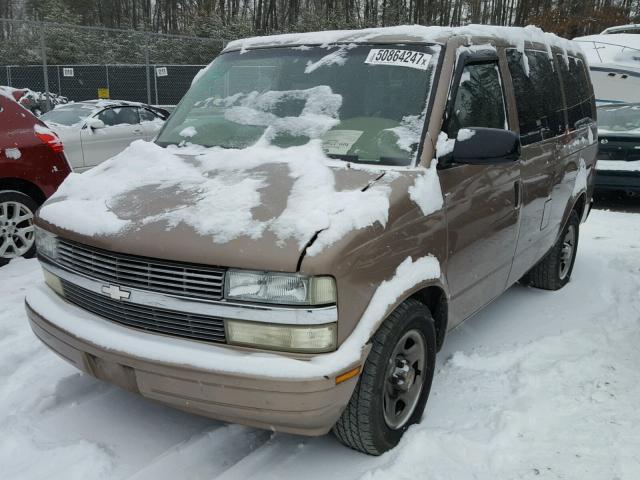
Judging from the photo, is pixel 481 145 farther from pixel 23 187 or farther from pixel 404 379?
pixel 23 187

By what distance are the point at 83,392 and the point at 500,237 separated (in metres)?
2.62

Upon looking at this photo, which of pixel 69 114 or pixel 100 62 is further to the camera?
pixel 100 62

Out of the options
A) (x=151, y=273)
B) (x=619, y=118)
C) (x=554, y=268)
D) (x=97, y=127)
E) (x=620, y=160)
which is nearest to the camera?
(x=151, y=273)

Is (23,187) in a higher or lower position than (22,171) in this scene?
lower

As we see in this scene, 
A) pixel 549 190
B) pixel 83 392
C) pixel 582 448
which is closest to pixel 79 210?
pixel 83 392

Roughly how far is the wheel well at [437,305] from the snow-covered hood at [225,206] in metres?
0.66

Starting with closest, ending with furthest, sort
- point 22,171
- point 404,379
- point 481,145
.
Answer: point 404,379
point 481,145
point 22,171

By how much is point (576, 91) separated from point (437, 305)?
10.00 feet

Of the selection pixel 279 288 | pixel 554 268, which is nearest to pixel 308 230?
pixel 279 288

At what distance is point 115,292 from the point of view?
2.77m

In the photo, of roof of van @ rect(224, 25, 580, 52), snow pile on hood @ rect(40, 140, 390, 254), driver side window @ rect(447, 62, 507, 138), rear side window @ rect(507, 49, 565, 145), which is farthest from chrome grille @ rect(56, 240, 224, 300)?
rear side window @ rect(507, 49, 565, 145)

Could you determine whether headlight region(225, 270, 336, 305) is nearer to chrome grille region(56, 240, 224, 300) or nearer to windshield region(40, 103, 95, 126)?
chrome grille region(56, 240, 224, 300)

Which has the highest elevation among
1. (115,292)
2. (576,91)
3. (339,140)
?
(576,91)

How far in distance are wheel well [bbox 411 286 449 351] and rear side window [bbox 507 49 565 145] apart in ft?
4.43
